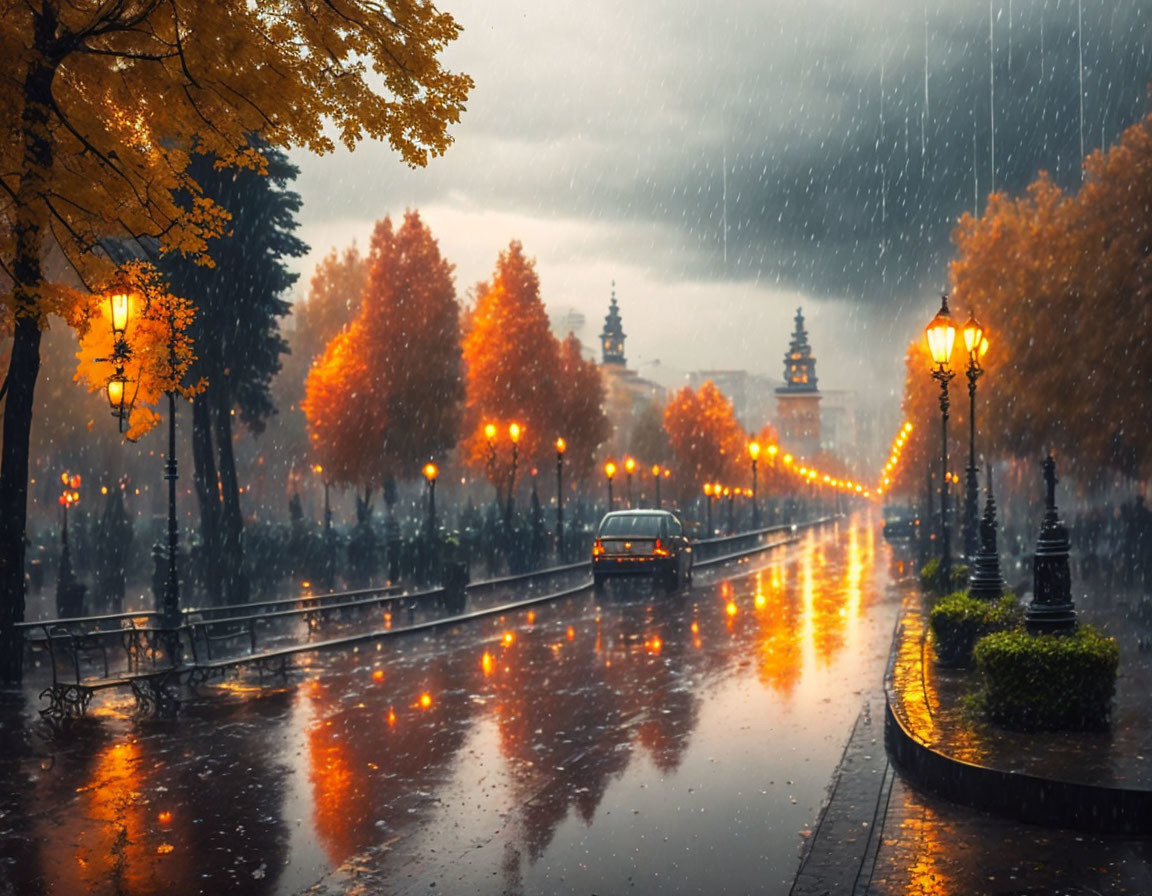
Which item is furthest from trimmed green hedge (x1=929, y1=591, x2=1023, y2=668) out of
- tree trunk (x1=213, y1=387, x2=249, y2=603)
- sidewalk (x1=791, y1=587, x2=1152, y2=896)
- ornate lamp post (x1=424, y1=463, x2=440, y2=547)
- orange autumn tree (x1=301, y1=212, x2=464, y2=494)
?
orange autumn tree (x1=301, y1=212, x2=464, y2=494)

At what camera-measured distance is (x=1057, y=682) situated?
927cm

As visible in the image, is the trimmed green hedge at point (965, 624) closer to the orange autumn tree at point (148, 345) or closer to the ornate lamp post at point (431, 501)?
the orange autumn tree at point (148, 345)

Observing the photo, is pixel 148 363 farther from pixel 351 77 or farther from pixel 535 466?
pixel 535 466

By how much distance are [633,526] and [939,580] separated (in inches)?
285

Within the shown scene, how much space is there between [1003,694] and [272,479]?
225ft

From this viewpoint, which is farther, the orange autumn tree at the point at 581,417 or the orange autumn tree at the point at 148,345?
the orange autumn tree at the point at 581,417

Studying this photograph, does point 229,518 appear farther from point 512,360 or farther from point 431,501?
A: point 512,360

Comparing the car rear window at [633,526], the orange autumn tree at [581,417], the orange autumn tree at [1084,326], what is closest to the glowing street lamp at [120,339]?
the car rear window at [633,526]

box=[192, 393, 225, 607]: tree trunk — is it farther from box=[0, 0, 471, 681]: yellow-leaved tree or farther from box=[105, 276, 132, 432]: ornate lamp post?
box=[0, 0, 471, 681]: yellow-leaved tree

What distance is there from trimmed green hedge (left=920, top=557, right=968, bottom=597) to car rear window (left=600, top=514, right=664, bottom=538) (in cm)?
592

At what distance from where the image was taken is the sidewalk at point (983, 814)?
6.59 metres

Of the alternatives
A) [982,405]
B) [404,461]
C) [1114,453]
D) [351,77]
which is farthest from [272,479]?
[351,77]

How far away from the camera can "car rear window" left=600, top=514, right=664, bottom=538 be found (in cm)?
2709

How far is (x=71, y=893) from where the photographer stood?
6.68m
